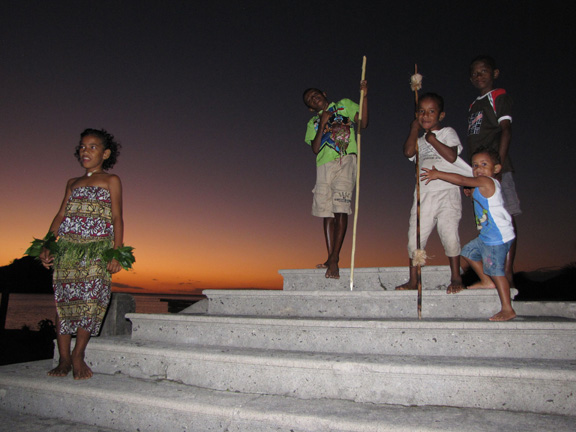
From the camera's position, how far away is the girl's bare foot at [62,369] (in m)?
2.32

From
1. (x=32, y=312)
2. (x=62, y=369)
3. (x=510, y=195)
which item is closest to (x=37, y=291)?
(x=62, y=369)

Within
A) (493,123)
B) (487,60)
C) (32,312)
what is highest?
(487,60)

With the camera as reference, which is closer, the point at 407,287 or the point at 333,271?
the point at 407,287

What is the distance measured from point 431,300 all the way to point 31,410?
2708 millimetres

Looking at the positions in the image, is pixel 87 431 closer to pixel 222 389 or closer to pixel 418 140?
pixel 222 389

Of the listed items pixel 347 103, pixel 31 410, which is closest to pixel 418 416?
pixel 31 410

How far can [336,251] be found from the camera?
3.37 metres

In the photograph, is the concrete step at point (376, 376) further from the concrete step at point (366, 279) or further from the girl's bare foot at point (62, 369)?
the concrete step at point (366, 279)

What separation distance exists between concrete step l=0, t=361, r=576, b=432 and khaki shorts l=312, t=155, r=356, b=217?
1.98 meters

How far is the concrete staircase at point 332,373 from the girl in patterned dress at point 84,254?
152 mm

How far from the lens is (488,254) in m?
2.41

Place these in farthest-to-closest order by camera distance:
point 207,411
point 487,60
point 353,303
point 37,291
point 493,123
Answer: point 37,291 < point 487,60 < point 493,123 < point 353,303 < point 207,411

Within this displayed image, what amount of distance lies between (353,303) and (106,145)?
7.41 ft

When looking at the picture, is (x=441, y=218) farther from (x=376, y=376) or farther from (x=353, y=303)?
(x=376, y=376)
